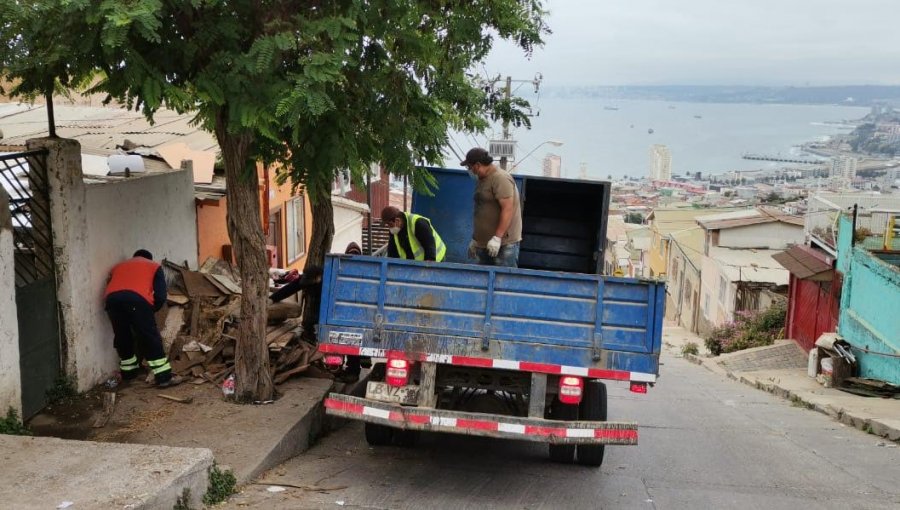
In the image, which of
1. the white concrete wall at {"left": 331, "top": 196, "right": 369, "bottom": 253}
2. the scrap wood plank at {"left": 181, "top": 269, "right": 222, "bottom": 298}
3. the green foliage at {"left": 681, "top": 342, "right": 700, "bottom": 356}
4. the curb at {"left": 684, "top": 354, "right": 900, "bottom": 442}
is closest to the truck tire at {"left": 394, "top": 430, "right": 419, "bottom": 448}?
the scrap wood plank at {"left": 181, "top": 269, "right": 222, "bottom": 298}

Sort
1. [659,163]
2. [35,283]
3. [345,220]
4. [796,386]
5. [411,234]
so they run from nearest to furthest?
[35,283] < [411,234] < [796,386] < [345,220] < [659,163]

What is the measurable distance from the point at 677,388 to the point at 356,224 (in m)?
13.6

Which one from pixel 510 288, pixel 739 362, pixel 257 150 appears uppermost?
pixel 257 150

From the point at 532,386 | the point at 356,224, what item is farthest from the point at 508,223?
the point at 356,224

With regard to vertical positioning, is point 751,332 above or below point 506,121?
below

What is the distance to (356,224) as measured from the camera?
2611 centimetres

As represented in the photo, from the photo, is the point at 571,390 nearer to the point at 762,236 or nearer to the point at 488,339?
the point at 488,339

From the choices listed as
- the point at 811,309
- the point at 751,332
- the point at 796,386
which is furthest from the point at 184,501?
the point at 751,332

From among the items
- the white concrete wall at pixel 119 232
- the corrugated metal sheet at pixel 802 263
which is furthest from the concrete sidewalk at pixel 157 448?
the corrugated metal sheet at pixel 802 263

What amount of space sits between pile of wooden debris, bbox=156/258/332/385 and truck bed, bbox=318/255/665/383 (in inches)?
91.1

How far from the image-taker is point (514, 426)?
6293 mm

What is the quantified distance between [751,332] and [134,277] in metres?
20.6

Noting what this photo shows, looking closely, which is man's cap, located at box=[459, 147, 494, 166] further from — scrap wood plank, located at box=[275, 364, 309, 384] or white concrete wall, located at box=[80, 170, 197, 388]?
white concrete wall, located at box=[80, 170, 197, 388]

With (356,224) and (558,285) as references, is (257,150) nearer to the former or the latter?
(558,285)
